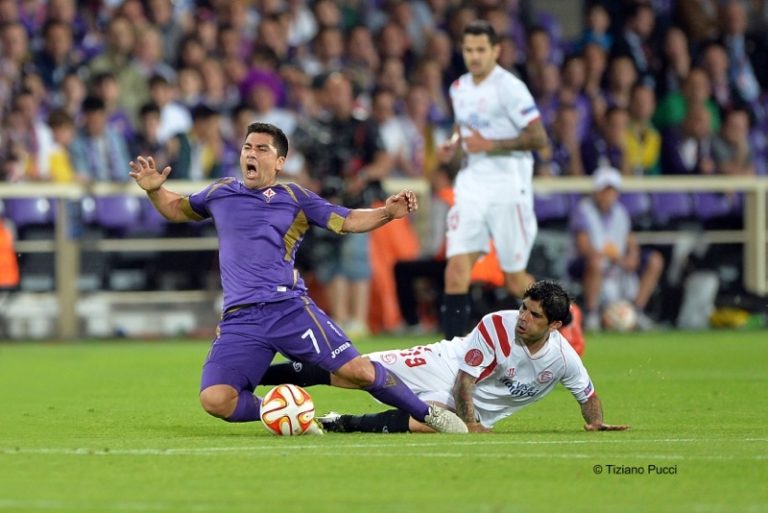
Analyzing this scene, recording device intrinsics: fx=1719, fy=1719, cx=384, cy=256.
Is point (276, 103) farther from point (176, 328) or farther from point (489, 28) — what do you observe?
point (489, 28)

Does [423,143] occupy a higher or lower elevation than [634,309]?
higher

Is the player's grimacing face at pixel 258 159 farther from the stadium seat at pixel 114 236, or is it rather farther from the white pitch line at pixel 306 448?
the stadium seat at pixel 114 236

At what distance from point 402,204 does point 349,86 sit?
8.87 metres

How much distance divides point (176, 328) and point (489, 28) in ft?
23.0

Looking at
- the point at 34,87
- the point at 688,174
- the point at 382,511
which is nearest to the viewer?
the point at 382,511

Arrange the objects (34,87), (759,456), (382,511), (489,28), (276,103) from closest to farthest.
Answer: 1. (382,511)
2. (759,456)
3. (489,28)
4. (34,87)
5. (276,103)

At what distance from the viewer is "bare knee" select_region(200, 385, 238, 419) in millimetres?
9266

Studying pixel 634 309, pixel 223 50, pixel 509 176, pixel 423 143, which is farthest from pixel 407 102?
pixel 509 176

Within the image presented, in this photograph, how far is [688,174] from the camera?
2075cm

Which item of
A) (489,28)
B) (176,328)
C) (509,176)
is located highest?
(489,28)

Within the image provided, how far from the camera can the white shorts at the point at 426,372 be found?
9820 mm

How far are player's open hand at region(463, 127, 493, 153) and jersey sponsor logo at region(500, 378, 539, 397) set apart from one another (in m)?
3.79

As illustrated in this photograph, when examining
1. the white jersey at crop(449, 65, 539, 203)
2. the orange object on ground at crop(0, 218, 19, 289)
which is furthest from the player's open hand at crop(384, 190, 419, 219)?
the orange object on ground at crop(0, 218, 19, 289)

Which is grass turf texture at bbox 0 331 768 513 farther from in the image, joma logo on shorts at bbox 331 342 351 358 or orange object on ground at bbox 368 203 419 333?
orange object on ground at bbox 368 203 419 333
